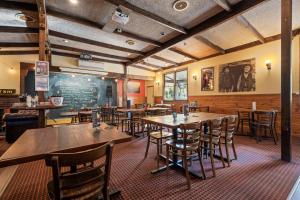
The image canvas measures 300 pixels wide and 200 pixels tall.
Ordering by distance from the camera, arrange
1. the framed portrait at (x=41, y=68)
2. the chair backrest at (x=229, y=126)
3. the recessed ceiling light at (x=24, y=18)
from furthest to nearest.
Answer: the recessed ceiling light at (x=24, y=18) < the framed portrait at (x=41, y=68) < the chair backrest at (x=229, y=126)

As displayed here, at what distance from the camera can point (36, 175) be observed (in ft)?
8.48

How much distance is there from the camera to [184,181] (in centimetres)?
235

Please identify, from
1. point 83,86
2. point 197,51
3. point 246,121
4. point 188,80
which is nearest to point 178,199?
point 246,121

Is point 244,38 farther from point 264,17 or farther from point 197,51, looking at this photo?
point 197,51

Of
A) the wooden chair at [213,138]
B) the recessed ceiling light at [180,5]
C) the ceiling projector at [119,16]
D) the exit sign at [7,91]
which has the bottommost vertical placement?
the wooden chair at [213,138]

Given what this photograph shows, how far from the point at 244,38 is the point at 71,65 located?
7057mm

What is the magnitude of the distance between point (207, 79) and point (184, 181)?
17.9 feet

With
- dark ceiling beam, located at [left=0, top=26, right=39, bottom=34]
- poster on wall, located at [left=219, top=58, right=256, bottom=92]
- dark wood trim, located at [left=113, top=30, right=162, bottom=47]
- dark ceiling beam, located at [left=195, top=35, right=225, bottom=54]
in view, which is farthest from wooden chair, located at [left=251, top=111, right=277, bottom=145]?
dark ceiling beam, located at [left=0, top=26, right=39, bottom=34]

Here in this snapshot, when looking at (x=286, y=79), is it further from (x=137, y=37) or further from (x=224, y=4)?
(x=137, y=37)

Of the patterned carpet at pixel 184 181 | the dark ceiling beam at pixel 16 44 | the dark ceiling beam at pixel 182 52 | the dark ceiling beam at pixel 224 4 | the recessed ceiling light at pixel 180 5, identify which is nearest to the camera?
the patterned carpet at pixel 184 181

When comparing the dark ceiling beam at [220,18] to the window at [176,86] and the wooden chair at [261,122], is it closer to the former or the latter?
the wooden chair at [261,122]

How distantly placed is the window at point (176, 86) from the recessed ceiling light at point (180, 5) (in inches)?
180

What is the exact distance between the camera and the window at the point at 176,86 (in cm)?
830

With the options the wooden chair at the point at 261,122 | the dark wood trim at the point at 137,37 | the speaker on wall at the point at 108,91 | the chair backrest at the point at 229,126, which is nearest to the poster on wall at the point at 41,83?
the dark wood trim at the point at 137,37
